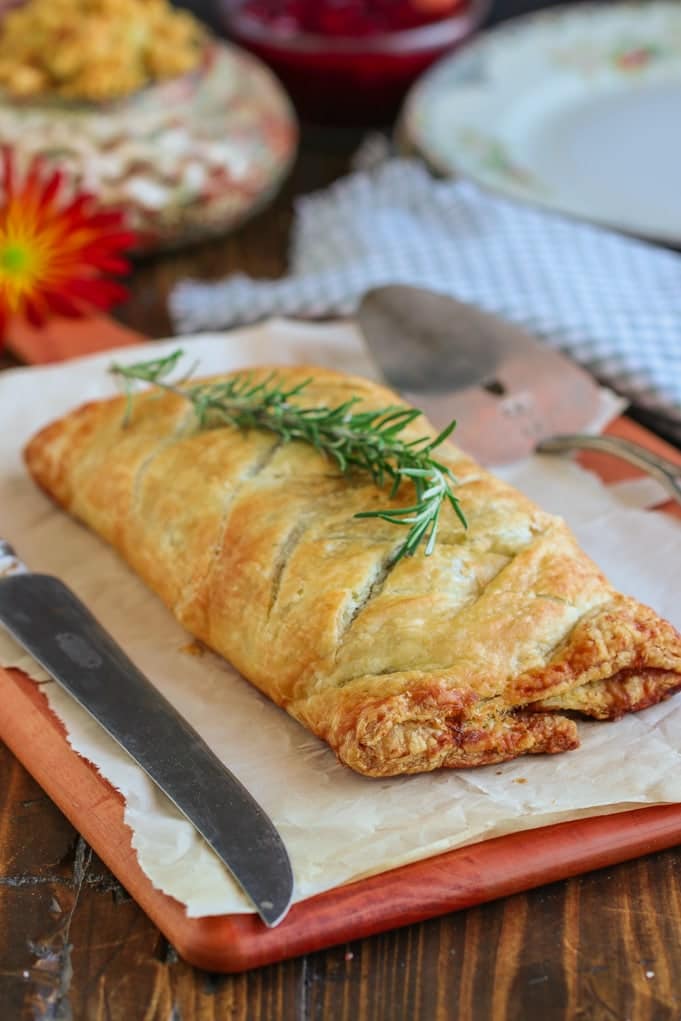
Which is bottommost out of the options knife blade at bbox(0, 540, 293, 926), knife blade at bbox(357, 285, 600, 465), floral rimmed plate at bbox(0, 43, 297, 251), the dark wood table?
the dark wood table

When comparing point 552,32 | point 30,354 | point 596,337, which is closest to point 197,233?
point 30,354

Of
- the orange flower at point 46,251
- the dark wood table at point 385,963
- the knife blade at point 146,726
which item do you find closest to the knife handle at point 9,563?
the knife blade at point 146,726

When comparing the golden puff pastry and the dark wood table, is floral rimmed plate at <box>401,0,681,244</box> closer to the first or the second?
the golden puff pastry

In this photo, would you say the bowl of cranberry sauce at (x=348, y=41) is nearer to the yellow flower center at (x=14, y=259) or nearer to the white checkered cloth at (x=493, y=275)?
the white checkered cloth at (x=493, y=275)

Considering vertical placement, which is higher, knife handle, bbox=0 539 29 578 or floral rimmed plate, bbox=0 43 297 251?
floral rimmed plate, bbox=0 43 297 251

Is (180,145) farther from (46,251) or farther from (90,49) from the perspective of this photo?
(46,251)

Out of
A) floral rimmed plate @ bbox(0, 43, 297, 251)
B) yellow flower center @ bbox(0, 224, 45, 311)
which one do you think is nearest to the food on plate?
floral rimmed plate @ bbox(0, 43, 297, 251)

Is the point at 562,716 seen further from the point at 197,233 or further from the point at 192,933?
the point at 197,233
